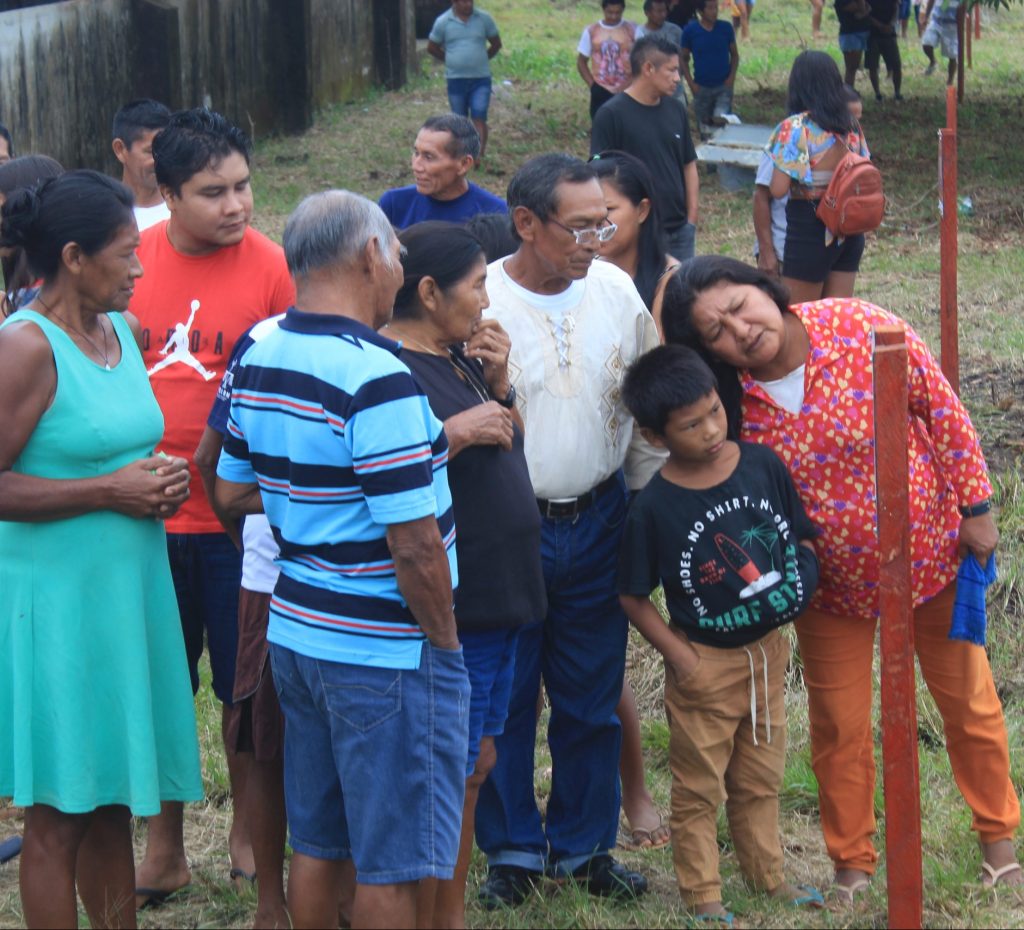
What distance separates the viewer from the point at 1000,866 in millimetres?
3760

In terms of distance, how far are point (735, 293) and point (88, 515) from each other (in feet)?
5.09

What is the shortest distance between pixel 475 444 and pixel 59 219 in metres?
1.01

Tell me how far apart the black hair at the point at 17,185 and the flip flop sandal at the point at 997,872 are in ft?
9.37

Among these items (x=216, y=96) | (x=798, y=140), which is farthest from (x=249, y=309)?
(x=216, y=96)

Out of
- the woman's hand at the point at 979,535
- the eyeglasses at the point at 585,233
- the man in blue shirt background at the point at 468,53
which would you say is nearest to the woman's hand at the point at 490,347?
the eyeglasses at the point at 585,233

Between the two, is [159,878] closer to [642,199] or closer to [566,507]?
[566,507]

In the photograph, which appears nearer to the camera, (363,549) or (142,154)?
(363,549)

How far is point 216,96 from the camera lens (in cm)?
1502

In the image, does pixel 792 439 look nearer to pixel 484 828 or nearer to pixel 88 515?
pixel 484 828

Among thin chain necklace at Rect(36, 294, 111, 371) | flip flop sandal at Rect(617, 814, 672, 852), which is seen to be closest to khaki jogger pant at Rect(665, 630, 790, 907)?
flip flop sandal at Rect(617, 814, 672, 852)

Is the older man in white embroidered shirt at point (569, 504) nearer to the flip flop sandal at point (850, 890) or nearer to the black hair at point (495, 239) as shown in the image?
the black hair at point (495, 239)

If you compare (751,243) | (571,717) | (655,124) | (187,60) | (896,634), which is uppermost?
(896,634)

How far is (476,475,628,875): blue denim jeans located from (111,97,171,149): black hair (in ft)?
6.98

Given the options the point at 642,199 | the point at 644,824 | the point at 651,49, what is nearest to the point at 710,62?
the point at 651,49
